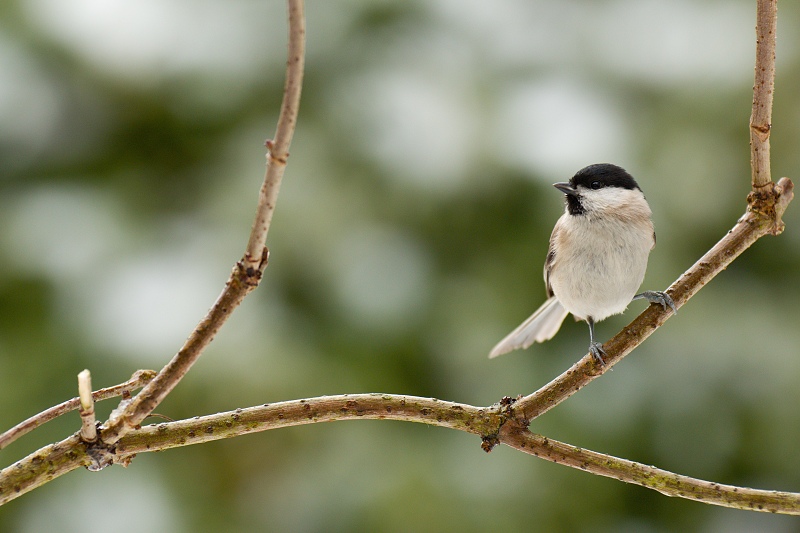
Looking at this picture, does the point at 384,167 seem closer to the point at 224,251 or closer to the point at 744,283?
the point at 224,251

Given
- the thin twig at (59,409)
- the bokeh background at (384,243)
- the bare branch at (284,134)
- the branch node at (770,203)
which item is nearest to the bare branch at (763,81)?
the branch node at (770,203)

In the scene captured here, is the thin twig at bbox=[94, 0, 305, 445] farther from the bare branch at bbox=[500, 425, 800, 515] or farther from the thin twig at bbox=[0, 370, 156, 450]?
the bare branch at bbox=[500, 425, 800, 515]

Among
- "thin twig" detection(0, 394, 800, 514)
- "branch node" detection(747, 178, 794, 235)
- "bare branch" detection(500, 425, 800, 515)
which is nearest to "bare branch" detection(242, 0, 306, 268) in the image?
"thin twig" detection(0, 394, 800, 514)

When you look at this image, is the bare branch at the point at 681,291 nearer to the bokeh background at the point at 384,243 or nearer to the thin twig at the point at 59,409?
the thin twig at the point at 59,409

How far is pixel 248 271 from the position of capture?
0.47 metres

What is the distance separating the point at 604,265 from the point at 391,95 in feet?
3.79

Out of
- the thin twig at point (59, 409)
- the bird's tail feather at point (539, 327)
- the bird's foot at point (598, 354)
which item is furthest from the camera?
the bird's tail feather at point (539, 327)

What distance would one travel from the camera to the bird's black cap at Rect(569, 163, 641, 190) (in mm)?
829

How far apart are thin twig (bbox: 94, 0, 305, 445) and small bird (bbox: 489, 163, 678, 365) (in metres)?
0.40

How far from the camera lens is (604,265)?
0.87 metres

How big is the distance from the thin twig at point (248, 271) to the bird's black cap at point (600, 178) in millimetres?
475

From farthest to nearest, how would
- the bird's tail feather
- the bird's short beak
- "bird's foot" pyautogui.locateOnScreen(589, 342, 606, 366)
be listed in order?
the bird's tail feather < the bird's short beak < "bird's foot" pyautogui.locateOnScreen(589, 342, 606, 366)

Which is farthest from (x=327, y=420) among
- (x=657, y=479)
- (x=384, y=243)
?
(x=384, y=243)

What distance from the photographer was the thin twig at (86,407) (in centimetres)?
46
